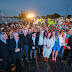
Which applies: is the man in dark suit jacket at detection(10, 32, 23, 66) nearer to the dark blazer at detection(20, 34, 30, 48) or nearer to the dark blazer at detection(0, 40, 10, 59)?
the dark blazer at detection(20, 34, 30, 48)

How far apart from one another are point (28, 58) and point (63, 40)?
240 centimetres

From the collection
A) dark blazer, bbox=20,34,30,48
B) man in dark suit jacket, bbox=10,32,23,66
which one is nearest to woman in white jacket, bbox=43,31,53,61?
dark blazer, bbox=20,34,30,48

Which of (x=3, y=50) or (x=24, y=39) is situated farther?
(x=24, y=39)

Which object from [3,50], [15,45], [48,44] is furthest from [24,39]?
[48,44]

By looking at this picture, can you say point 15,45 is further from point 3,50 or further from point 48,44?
point 48,44

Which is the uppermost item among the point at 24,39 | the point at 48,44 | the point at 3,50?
the point at 24,39

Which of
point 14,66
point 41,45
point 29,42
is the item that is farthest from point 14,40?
point 41,45

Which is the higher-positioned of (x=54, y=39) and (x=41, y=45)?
(x=54, y=39)

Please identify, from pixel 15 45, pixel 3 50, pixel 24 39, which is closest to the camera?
pixel 3 50

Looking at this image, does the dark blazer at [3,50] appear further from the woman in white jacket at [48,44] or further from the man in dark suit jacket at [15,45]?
the woman in white jacket at [48,44]

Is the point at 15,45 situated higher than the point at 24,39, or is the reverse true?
the point at 24,39

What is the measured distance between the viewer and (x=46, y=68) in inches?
131

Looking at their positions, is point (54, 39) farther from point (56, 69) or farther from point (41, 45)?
point (56, 69)

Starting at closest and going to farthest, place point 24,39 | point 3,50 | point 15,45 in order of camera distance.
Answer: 1. point 3,50
2. point 15,45
3. point 24,39
